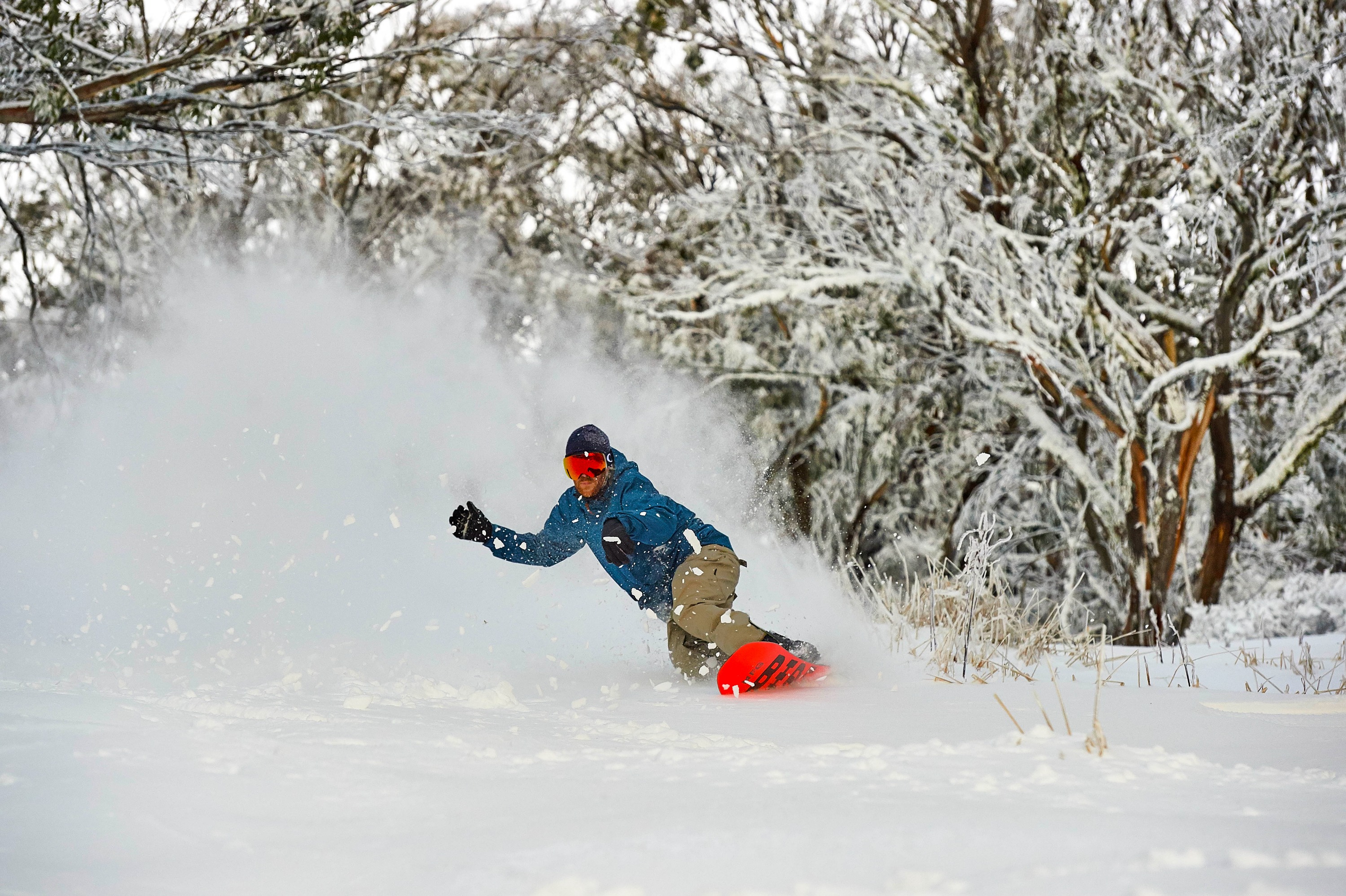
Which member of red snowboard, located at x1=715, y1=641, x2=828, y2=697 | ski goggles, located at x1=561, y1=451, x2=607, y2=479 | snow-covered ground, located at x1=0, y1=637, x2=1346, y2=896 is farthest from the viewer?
ski goggles, located at x1=561, y1=451, x2=607, y2=479

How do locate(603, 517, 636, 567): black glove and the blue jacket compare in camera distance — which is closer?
locate(603, 517, 636, 567): black glove

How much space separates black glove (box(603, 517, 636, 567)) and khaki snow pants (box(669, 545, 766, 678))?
284mm

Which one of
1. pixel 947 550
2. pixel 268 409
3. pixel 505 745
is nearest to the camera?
pixel 505 745

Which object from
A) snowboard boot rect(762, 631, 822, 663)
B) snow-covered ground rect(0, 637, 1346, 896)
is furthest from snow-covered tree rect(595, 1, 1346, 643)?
snow-covered ground rect(0, 637, 1346, 896)

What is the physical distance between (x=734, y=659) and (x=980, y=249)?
254 inches

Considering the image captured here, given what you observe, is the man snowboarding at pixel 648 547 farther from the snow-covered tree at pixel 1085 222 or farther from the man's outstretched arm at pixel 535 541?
the snow-covered tree at pixel 1085 222

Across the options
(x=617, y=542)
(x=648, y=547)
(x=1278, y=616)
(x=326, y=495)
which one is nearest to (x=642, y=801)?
(x=617, y=542)

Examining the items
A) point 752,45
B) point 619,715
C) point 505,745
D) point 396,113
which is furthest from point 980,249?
point 505,745

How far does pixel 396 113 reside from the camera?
20.8 feet

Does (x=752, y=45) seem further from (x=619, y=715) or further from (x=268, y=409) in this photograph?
(x=619, y=715)

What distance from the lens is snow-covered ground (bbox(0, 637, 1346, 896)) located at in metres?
1.62

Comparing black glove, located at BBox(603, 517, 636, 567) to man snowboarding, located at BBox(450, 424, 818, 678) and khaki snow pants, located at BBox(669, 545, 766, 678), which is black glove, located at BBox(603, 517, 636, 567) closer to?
man snowboarding, located at BBox(450, 424, 818, 678)

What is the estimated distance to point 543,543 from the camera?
4.51 m

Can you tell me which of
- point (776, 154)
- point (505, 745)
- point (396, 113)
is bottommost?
point (505, 745)
